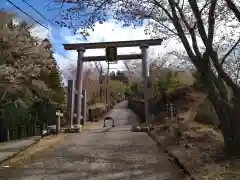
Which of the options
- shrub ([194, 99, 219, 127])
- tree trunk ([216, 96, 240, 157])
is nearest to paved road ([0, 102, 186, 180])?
tree trunk ([216, 96, 240, 157])

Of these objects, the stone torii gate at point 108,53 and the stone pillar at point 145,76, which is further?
the stone torii gate at point 108,53

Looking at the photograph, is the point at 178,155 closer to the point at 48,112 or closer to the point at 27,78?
the point at 27,78

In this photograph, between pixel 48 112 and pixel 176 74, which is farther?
pixel 176 74

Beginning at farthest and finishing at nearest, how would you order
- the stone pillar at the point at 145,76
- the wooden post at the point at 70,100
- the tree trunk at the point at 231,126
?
the stone pillar at the point at 145,76, the wooden post at the point at 70,100, the tree trunk at the point at 231,126

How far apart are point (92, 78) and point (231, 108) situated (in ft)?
175

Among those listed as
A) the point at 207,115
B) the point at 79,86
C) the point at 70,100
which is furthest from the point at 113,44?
the point at 207,115

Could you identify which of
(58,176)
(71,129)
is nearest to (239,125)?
(58,176)

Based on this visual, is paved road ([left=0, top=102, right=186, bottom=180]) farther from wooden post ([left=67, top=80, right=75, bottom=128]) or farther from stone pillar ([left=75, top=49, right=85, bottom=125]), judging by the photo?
stone pillar ([left=75, top=49, right=85, bottom=125])

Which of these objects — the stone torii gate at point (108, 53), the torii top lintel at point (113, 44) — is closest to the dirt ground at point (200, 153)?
the stone torii gate at point (108, 53)

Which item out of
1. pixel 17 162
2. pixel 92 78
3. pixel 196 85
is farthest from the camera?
pixel 92 78

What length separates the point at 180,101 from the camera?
21641 millimetres

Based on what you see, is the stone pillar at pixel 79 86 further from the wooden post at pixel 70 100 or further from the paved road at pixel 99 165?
the paved road at pixel 99 165

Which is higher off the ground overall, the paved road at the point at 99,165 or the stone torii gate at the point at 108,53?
the stone torii gate at the point at 108,53

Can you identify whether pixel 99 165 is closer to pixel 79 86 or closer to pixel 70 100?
pixel 70 100
